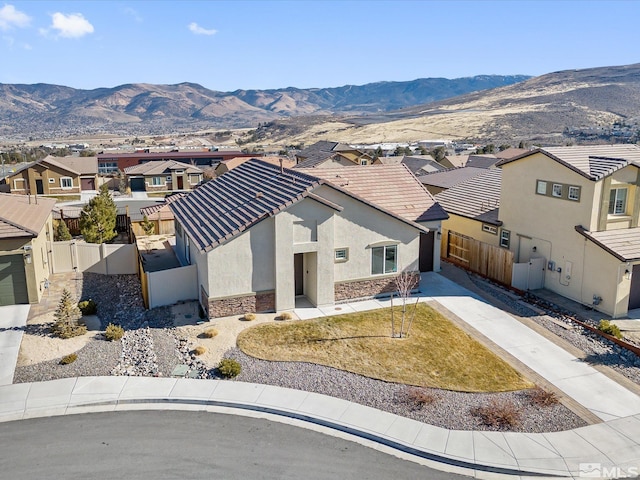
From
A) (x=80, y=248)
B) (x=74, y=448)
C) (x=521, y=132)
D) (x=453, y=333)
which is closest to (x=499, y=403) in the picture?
(x=453, y=333)

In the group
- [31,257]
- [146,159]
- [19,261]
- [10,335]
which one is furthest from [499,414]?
[146,159]

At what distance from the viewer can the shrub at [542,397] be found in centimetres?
1653

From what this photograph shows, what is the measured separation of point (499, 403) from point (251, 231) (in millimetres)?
11355

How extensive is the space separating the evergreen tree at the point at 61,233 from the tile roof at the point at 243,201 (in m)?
8.73

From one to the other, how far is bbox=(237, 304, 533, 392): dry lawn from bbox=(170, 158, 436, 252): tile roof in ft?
14.4

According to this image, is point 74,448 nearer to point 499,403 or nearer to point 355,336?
point 355,336

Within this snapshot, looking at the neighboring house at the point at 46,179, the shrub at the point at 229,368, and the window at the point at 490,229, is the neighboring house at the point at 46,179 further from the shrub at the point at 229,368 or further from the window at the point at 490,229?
the shrub at the point at 229,368

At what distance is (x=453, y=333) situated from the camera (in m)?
21.5

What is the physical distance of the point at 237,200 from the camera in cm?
2592

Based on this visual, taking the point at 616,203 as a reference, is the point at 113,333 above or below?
below

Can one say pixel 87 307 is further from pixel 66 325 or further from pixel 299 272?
pixel 299 272

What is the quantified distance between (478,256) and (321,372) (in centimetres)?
1474

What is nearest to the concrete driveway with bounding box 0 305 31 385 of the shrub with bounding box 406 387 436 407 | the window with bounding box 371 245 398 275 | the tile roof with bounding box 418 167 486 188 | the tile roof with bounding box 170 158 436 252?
the tile roof with bounding box 170 158 436 252

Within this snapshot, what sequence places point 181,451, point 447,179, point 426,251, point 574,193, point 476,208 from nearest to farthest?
point 181,451, point 574,193, point 426,251, point 476,208, point 447,179
